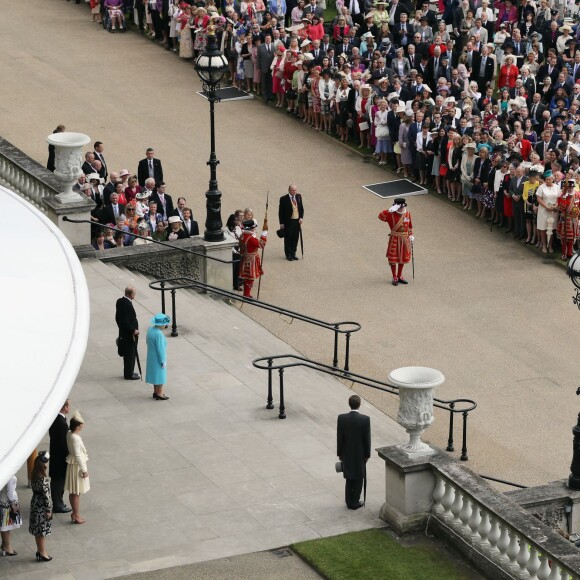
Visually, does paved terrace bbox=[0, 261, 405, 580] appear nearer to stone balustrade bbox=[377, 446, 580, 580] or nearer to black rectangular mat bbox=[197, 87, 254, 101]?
stone balustrade bbox=[377, 446, 580, 580]


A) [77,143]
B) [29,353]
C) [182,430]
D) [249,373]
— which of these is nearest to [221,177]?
[77,143]

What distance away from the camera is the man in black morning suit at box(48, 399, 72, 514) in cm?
1945

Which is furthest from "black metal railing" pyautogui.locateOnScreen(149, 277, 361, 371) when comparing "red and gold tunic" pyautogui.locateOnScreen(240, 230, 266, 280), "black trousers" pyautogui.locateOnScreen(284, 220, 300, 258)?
"black trousers" pyautogui.locateOnScreen(284, 220, 300, 258)

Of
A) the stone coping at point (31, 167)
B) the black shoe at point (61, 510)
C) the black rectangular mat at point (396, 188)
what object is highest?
the stone coping at point (31, 167)

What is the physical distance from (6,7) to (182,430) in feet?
92.9

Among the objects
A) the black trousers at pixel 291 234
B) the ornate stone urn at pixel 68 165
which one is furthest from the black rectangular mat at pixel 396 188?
the ornate stone urn at pixel 68 165

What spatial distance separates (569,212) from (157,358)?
1123 cm

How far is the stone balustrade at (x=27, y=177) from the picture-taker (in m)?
28.8

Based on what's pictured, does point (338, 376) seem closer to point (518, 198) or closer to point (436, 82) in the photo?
point (518, 198)

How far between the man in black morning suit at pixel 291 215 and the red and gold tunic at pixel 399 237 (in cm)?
178

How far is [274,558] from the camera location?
→ 1900 cm

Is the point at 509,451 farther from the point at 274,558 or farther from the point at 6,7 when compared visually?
the point at 6,7

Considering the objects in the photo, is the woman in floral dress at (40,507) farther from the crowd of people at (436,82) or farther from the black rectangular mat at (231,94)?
the black rectangular mat at (231,94)

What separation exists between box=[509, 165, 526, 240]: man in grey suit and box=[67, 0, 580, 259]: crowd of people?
0.03 meters
